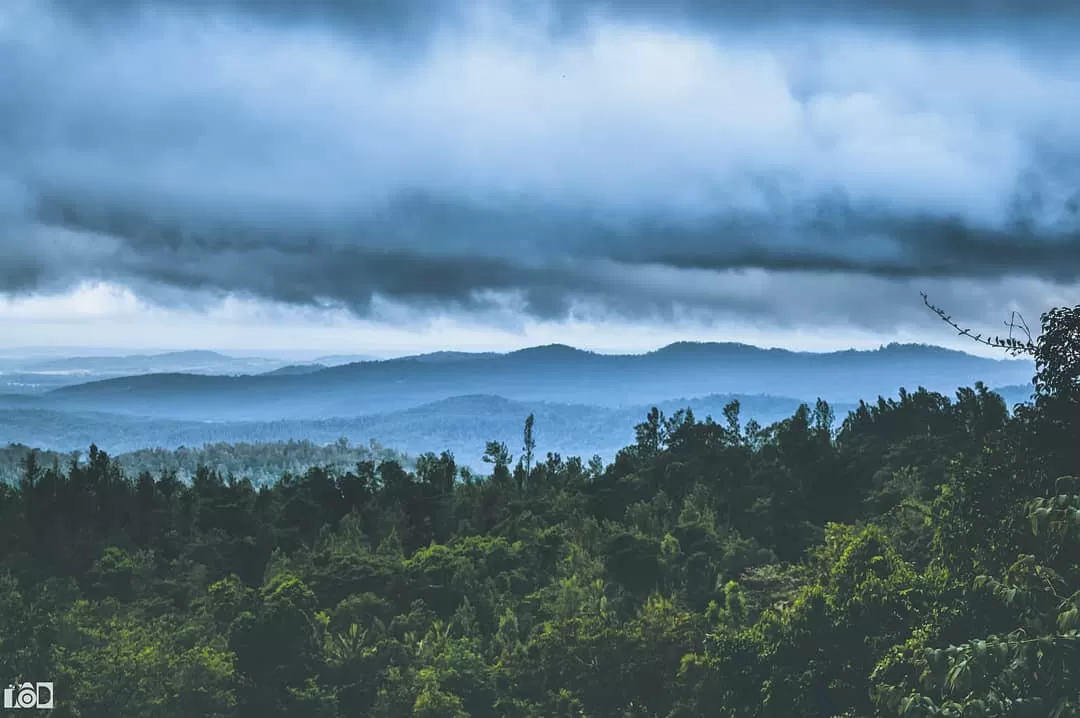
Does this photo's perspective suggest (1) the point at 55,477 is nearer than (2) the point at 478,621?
No

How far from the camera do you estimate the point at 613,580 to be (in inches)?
2406

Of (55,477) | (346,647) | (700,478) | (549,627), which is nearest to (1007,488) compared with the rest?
(549,627)

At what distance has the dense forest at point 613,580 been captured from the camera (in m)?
16.5

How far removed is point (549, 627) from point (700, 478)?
45.0 metres

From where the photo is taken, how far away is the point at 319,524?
92312 mm

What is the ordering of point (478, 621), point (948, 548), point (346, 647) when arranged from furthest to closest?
point (478, 621) → point (346, 647) → point (948, 548)

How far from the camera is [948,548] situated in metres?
17.9

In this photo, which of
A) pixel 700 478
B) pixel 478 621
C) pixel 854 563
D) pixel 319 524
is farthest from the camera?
pixel 319 524

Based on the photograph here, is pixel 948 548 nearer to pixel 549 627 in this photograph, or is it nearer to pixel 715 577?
A: pixel 549 627

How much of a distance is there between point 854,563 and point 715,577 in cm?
3634

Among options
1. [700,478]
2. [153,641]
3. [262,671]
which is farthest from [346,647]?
[700,478]

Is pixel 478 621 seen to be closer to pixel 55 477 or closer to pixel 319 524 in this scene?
pixel 319 524

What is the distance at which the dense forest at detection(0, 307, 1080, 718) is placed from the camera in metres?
16.5

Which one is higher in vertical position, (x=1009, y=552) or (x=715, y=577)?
(x=1009, y=552)
